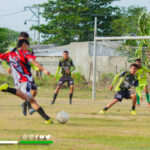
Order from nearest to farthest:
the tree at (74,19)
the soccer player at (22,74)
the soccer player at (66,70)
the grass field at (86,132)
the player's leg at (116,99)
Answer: the grass field at (86,132) → the soccer player at (22,74) → the player's leg at (116,99) → the soccer player at (66,70) → the tree at (74,19)

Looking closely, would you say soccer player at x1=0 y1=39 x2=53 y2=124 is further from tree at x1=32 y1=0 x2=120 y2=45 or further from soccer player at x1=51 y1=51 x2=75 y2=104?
tree at x1=32 y1=0 x2=120 y2=45

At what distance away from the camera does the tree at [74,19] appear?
6112 centimetres

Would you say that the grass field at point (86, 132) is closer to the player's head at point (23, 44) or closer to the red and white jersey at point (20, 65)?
the red and white jersey at point (20, 65)

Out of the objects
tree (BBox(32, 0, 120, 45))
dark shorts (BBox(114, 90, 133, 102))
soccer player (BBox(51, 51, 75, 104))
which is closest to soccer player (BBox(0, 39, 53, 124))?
dark shorts (BBox(114, 90, 133, 102))

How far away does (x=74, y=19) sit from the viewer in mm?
60531

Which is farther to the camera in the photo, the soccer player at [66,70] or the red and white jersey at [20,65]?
the soccer player at [66,70]

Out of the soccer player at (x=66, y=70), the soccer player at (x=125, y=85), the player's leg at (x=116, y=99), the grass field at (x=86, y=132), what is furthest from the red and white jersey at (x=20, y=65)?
the soccer player at (x=66, y=70)

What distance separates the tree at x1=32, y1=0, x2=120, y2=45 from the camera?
6112cm

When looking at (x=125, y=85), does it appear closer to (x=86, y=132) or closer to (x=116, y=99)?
(x=116, y=99)

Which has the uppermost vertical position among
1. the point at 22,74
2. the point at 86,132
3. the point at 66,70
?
the point at 66,70

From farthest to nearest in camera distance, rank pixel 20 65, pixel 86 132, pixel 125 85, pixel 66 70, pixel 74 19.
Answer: pixel 74 19 → pixel 66 70 → pixel 125 85 → pixel 20 65 → pixel 86 132

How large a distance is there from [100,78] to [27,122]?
1835cm

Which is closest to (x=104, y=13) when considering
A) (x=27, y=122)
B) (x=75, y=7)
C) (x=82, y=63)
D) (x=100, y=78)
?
(x=75, y=7)

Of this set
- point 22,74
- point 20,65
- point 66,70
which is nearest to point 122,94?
point 22,74
